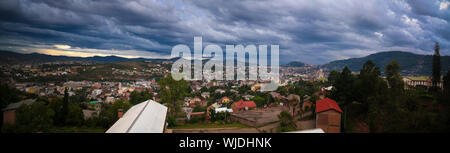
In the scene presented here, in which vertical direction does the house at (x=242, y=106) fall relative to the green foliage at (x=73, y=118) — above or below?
below

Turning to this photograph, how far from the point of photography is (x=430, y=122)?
723 centimetres

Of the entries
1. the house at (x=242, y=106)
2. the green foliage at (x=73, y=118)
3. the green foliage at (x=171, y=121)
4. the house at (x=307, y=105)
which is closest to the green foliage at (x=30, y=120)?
the green foliage at (x=73, y=118)

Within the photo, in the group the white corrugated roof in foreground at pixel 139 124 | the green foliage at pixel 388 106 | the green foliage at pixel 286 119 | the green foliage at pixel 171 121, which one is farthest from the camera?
the green foliage at pixel 286 119

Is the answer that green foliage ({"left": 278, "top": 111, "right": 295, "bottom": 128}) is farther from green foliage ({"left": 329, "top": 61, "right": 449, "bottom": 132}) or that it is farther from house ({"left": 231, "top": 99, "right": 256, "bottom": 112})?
house ({"left": 231, "top": 99, "right": 256, "bottom": 112})

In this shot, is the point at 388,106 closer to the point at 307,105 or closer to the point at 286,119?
the point at 286,119

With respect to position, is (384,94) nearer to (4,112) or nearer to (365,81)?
(365,81)

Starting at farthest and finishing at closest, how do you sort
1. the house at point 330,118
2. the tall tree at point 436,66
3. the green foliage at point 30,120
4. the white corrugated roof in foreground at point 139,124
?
the tall tree at point 436,66
the house at point 330,118
the green foliage at point 30,120
the white corrugated roof in foreground at point 139,124

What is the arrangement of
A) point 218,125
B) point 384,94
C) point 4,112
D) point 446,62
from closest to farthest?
point 384,94 < point 4,112 < point 218,125 < point 446,62

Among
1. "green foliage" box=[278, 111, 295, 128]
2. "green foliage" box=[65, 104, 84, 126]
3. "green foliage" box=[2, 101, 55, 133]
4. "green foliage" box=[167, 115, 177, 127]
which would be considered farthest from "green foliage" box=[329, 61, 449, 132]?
"green foliage" box=[65, 104, 84, 126]

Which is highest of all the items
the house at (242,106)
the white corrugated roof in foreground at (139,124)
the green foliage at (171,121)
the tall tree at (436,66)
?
the tall tree at (436,66)

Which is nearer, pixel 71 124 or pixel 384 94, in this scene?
pixel 384 94

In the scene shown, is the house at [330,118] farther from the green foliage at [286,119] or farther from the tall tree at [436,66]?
the tall tree at [436,66]
